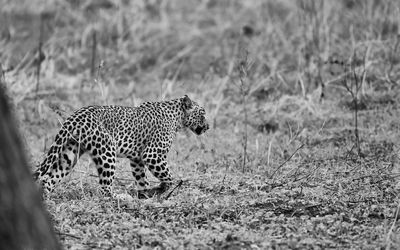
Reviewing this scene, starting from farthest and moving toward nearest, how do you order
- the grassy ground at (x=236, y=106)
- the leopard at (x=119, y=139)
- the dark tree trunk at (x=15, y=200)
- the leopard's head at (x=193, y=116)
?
the leopard's head at (x=193, y=116) → the leopard at (x=119, y=139) → the grassy ground at (x=236, y=106) → the dark tree trunk at (x=15, y=200)

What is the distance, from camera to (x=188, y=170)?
29.1ft

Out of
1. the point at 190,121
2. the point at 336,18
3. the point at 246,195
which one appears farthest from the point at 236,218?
the point at 336,18

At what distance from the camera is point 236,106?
1222cm

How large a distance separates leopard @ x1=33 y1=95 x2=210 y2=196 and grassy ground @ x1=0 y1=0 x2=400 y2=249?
0.81 feet

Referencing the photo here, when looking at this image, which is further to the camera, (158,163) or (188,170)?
(188,170)

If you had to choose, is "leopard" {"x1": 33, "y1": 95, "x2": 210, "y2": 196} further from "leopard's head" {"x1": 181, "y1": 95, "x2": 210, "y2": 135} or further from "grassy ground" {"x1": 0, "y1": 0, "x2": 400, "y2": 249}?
"grassy ground" {"x1": 0, "y1": 0, "x2": 400, "y2": 249}

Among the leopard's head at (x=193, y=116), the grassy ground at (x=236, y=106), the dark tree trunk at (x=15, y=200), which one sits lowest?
the grassy ground at (x=236, y=106)

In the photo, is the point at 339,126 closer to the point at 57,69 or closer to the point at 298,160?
the point at 298,160

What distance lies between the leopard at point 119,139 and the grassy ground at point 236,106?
9.7 inches

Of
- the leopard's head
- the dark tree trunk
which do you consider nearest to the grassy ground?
the leopard's head

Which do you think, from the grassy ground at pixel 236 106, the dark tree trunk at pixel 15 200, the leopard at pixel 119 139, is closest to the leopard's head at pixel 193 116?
the leopard at pixel 119 139

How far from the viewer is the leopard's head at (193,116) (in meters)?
8.63

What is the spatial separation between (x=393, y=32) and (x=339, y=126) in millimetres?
3367

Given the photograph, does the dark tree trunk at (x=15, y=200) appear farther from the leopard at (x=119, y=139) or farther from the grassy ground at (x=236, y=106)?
the leopard at (x=119, y=139)
